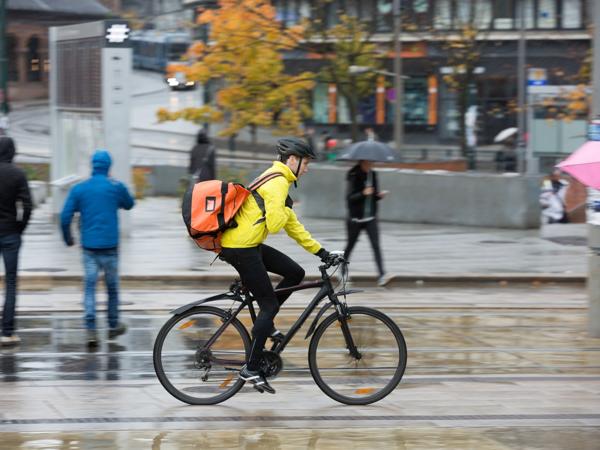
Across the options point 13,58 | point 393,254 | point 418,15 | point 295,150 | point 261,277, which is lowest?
point 393,254

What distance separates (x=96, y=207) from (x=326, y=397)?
11.3 ft

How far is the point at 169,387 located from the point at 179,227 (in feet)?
48.8

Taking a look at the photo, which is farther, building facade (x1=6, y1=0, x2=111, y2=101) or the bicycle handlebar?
building facade (x1=6, y1=0, x2=111, y2=101)

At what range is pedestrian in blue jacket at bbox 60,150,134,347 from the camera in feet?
34.7

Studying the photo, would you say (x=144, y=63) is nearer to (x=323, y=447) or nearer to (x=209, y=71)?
(x=209, y=71)

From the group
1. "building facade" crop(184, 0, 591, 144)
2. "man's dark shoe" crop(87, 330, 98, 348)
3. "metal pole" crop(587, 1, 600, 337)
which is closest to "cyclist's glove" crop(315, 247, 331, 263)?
"man's dark shoe" crop(87, 330, 98, 348)

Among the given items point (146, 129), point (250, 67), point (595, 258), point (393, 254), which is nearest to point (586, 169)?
point (595, 258)

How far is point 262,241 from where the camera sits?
7445mm

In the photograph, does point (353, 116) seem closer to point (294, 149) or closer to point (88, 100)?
point (88, 100)

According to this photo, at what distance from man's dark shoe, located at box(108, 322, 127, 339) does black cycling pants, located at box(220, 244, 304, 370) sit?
335 cm

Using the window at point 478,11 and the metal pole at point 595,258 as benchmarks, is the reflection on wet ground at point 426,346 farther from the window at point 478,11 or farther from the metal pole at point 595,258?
the window at point 478,11

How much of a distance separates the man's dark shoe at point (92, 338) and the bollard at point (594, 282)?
4507 millimetres

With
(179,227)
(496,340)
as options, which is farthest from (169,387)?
(179,227)

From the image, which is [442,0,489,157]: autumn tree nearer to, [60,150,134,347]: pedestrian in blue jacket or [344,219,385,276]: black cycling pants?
[344,219,385,276]: black cycling pants
